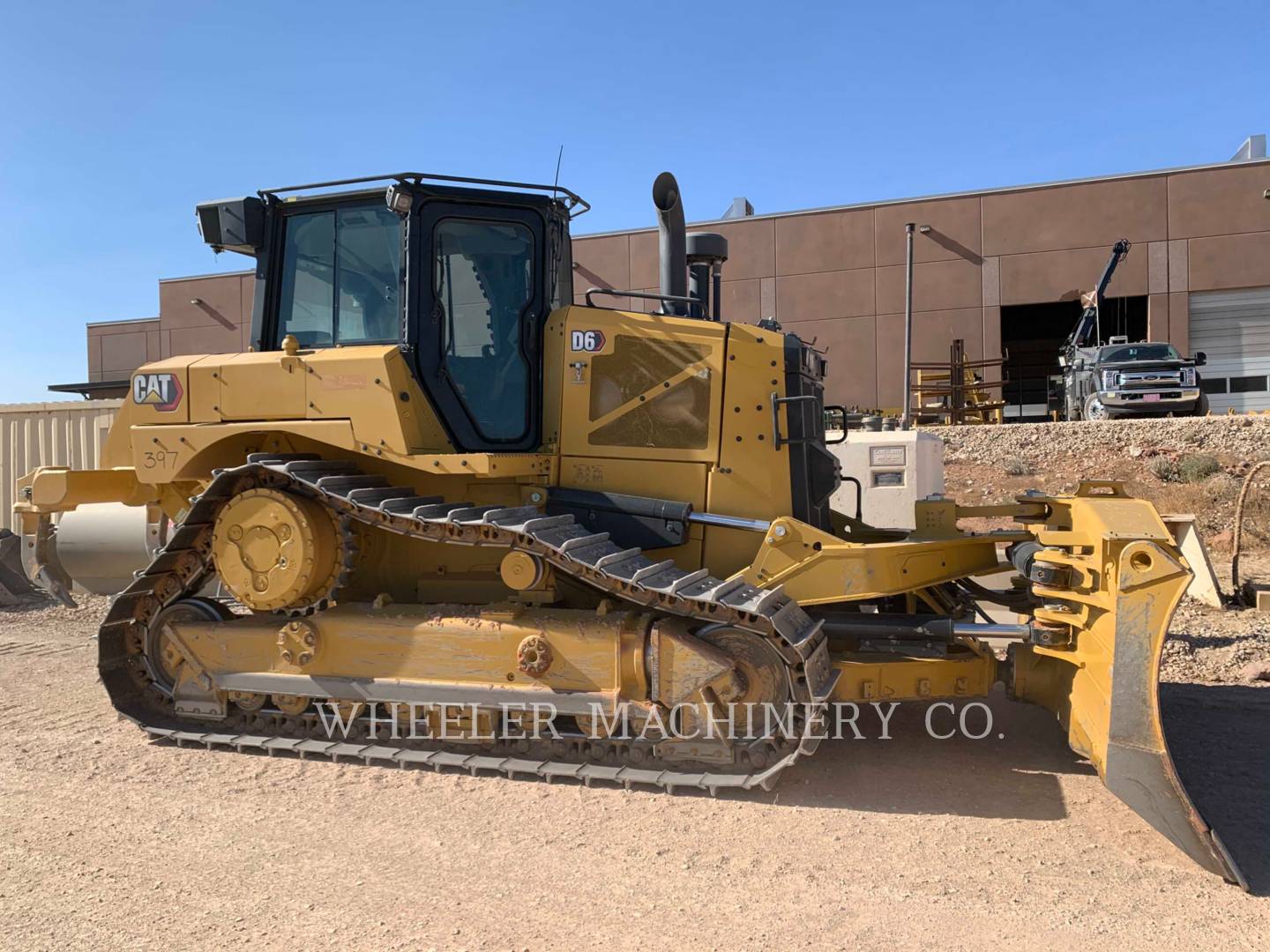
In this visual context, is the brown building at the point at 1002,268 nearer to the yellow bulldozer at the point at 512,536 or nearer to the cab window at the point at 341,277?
the cab window at the point at 341,277

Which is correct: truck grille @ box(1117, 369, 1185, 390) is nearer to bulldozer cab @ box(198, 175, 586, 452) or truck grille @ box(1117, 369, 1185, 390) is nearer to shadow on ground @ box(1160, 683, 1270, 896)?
shadow on ground @ box(1160, 683, 1270, 896)

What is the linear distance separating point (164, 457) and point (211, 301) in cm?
3063

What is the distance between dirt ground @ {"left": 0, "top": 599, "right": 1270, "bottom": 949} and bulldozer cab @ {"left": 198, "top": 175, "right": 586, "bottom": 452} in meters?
2.19

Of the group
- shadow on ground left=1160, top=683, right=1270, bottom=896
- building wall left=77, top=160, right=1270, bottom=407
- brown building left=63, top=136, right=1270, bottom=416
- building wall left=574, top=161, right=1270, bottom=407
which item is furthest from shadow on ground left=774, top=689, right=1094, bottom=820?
building wall left=574, top=161, right=1270, bottom=407

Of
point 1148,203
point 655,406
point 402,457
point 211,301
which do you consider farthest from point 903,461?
point 211,301

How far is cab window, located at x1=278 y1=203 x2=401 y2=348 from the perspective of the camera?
537 cm

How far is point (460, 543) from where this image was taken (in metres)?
4.82

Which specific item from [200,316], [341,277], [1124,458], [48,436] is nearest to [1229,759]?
[341,277]

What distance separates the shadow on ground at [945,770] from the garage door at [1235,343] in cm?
2412

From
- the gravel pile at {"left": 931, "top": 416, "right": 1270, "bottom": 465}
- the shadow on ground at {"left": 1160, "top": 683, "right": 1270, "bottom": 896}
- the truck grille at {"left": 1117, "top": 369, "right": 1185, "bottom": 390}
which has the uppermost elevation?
the truck grille at {"left": 1117, "top": 369, "right": 1185, "bottom": 390}

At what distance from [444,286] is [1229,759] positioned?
17.0 ft

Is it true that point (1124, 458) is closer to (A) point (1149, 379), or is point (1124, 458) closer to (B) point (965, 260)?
(A) point (1149, 379)

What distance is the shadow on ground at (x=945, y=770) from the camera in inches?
174

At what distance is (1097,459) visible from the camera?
→ 16797 millimetres
